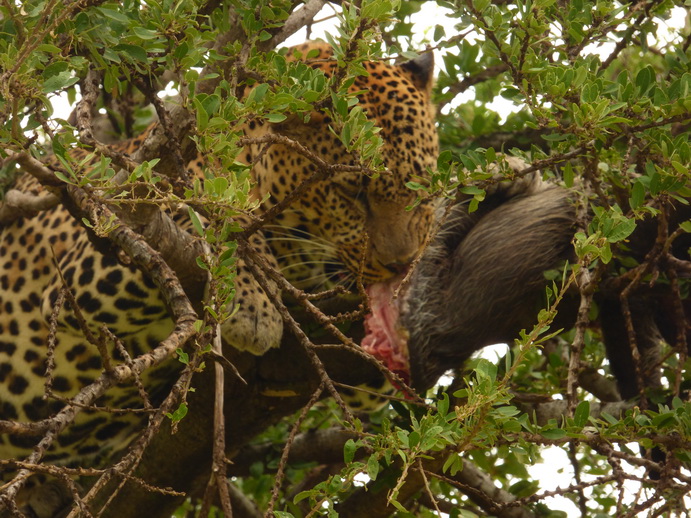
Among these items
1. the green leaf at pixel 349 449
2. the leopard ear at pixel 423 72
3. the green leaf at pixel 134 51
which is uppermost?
the green leaf at pixel 134 51

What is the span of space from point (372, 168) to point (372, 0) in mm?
419

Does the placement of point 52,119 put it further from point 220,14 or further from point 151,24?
point 220,14

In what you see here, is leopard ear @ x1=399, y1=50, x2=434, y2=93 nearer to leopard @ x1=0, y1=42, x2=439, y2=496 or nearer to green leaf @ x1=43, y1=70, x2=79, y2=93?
leopard @ x1=0, y1=42, x2=439, y2=496

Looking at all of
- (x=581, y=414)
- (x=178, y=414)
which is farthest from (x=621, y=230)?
(x=178, y=414)

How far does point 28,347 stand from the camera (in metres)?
4.00

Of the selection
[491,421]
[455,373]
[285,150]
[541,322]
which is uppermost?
[285,150]

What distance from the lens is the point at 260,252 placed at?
12.0 ft

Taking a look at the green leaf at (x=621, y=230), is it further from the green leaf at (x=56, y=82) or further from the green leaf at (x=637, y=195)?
the green leaf at (x=56, y=82)

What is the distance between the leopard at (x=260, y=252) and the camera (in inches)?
147

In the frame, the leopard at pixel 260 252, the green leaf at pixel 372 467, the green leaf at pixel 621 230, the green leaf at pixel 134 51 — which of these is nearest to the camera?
the green leaf at pixel 372 467

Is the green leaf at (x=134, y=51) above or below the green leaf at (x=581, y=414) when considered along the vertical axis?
above

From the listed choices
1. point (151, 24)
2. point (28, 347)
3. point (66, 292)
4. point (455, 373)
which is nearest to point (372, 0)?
point (151, 24)

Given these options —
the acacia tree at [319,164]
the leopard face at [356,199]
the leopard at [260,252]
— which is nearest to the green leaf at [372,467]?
the acacia tree at [319,164]

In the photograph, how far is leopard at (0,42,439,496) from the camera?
12.3 feet
